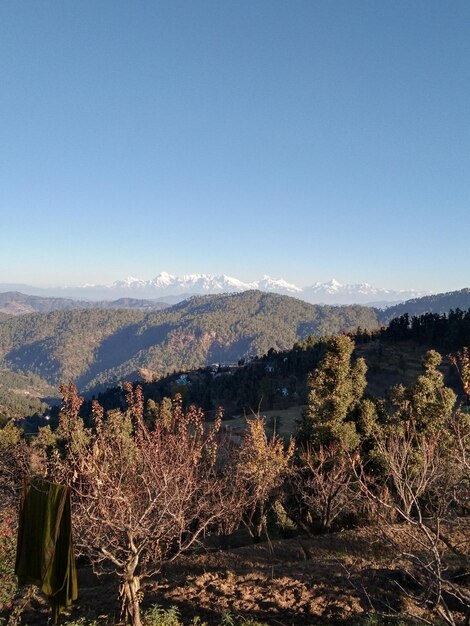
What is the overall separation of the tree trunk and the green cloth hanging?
1.59 metres

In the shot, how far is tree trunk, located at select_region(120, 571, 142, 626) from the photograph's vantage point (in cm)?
807

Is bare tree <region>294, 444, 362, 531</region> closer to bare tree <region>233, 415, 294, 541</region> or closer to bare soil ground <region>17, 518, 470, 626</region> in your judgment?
bare tree <region>233, 415, 294, 541</region>

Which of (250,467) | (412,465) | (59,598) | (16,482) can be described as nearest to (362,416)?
(412,465)

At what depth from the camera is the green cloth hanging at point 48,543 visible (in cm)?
665

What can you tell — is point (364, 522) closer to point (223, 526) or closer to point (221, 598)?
point (223, 526)

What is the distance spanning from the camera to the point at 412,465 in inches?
725

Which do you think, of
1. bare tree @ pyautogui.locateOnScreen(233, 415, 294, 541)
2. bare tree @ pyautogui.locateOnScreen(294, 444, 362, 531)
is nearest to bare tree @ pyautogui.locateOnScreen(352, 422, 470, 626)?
bare tree @ pyautogui.locateOnScreen(294, 444, 362, 531)

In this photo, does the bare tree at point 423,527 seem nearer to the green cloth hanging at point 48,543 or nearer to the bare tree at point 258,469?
the bare tree at point 258,469

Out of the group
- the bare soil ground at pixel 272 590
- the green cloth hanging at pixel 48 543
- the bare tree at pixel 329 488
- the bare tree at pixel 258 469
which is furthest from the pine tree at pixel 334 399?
the green cloth hanging at pixel 48 543

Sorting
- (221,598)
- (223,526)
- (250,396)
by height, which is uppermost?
(221,598)

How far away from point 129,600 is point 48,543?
256 centimetres

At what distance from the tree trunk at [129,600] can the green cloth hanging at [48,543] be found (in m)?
1.59

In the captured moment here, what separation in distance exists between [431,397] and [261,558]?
10957 mm

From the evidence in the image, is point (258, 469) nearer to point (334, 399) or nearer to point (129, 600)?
point (334, 399)
